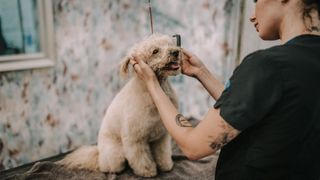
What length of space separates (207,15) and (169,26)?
337 millimetres

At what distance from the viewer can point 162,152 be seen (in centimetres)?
147

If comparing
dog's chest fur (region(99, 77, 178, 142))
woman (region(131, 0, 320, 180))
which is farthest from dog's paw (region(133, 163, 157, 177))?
woman (region(131, 0, 320, 180))

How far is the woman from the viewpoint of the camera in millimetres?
612

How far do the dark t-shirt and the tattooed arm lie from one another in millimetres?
24

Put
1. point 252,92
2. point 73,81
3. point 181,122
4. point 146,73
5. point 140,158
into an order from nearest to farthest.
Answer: point 252,92, point 181,122, point 146,73, point 140,158, point 73,81

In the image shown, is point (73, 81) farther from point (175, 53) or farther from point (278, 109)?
point (278, 109)

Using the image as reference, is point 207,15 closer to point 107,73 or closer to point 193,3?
point 193,3

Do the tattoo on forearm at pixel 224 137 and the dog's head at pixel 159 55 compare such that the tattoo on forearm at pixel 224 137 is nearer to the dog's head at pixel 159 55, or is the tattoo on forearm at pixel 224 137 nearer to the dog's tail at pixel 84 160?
the dog's head at pixel 159 55

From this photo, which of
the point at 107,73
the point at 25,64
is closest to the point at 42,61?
the point at 25,64

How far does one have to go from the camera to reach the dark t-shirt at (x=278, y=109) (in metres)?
0.61

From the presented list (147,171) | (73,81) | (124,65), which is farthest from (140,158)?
(73,81)

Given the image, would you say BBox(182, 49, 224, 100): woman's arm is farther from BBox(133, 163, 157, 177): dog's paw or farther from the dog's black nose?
BBox(133, 163, 157, 177): dog's paw

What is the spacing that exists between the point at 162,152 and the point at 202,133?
811 mm

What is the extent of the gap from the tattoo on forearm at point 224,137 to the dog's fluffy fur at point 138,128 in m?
0.57
